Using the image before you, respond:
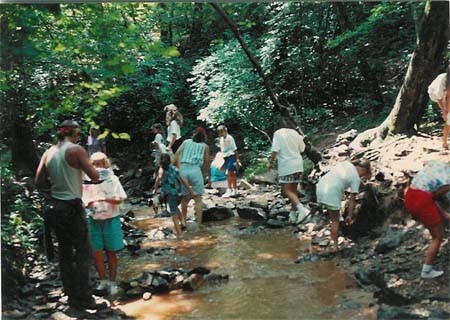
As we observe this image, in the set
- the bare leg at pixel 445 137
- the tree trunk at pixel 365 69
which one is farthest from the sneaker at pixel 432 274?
the tree trunk at pixel 365 69

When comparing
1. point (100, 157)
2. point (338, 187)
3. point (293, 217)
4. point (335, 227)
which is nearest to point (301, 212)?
point (293, 217)

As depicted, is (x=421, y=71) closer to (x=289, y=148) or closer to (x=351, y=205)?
(x=289, y=148)

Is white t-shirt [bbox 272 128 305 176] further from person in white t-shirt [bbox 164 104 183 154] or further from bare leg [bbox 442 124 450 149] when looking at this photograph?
bare leg [bbox 442 124 450 149]

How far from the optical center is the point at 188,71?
4.82m

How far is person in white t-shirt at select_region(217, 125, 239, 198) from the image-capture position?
5.85 m

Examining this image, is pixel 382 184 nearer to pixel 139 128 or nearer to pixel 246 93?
pixel 246 93

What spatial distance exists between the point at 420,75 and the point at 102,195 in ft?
11.2

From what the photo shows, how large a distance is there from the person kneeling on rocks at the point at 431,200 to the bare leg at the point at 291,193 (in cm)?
189

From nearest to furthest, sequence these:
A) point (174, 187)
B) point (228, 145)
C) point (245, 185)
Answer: point (174, 187) → point (228, 145) → point (245, 185)

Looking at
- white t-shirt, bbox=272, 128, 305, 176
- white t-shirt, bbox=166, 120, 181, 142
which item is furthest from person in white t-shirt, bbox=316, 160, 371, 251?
white t-shirt, bbox=166, 120, 181, 142

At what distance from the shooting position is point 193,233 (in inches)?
205

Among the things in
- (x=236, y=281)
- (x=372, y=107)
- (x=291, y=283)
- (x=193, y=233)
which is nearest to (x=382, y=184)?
(x=372, y=107)

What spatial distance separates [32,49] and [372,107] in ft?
10.8

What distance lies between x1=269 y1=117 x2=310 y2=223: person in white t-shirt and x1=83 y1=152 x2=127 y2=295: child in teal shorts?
1986mm
